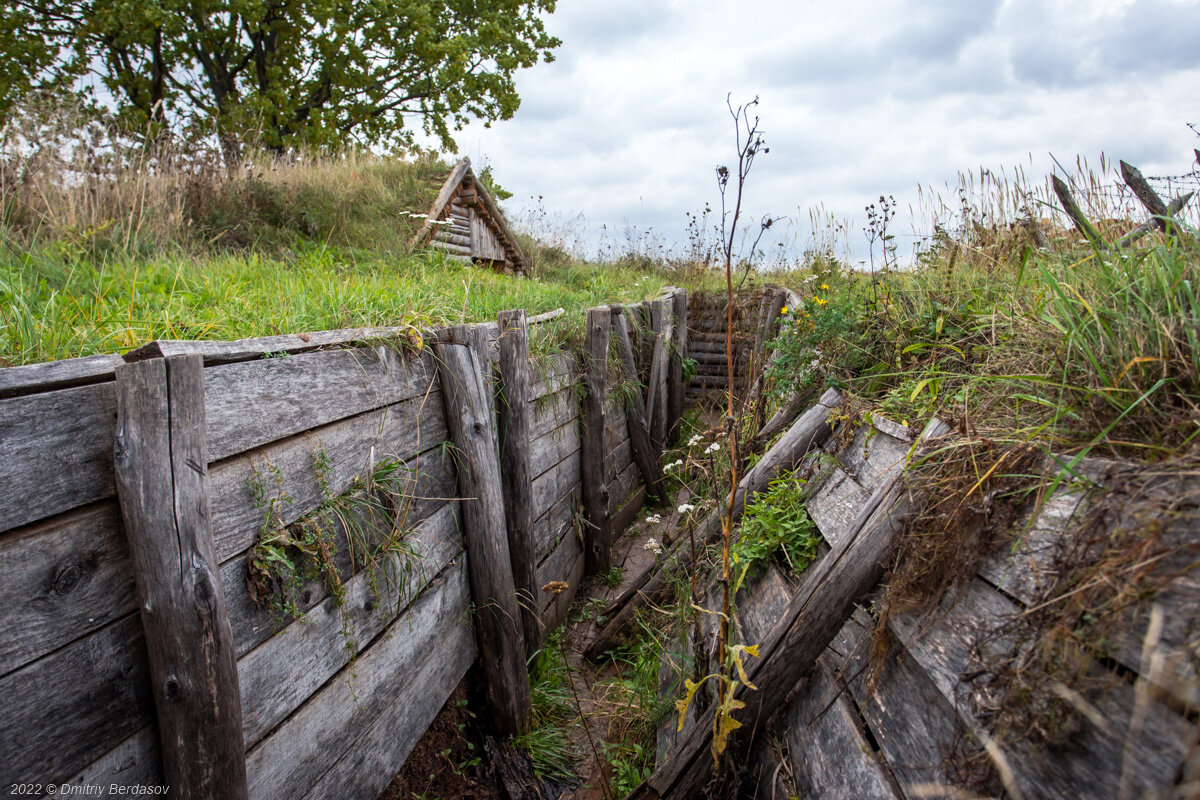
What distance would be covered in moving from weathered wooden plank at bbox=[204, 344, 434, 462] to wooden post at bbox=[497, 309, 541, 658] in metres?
0.77

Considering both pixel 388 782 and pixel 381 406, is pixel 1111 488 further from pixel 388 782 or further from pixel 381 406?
pixel 388 782

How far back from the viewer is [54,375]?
1.31 m

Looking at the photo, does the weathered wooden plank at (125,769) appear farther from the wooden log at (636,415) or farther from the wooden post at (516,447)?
the wooden log at (636,415)

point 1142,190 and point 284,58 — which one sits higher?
point 284,58

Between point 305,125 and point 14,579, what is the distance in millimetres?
17267

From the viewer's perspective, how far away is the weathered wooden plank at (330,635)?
1.75 m

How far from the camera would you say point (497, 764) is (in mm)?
2947

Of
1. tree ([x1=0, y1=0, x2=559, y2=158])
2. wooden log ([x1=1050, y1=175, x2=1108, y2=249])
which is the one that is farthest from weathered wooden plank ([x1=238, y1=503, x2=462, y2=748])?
tree ([x1=0, y1=0, x2=559, y2=158])

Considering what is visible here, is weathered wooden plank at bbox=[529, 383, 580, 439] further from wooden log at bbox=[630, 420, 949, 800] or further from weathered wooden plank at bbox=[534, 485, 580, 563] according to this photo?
wooden log at bbox=[630, 420, 949, 800]


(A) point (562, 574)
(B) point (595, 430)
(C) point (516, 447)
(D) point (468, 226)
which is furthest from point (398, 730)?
(D) point (468, 226)

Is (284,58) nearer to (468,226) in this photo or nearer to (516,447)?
(468,226)

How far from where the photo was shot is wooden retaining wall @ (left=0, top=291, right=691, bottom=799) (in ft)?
4.10

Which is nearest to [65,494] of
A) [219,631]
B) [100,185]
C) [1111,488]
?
[219,631]

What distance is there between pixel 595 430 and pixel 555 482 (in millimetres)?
733
